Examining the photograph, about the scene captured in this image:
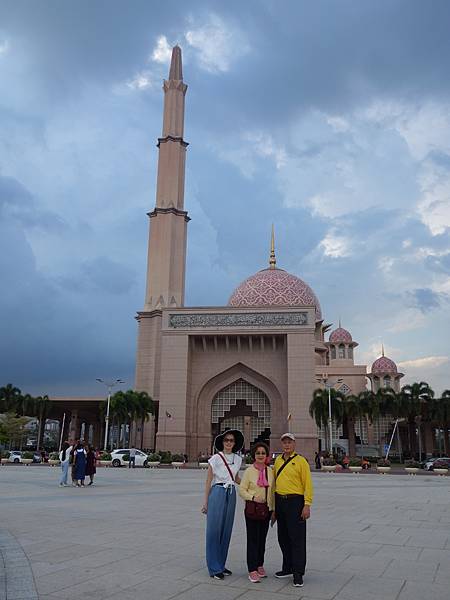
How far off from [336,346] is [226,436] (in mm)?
55181

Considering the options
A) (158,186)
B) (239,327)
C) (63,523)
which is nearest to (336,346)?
(239,327)

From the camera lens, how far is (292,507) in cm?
507

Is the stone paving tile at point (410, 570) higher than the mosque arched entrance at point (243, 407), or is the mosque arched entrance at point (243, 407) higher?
the mosque arched entrance at point (243, 407)

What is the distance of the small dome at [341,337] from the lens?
58.8 m

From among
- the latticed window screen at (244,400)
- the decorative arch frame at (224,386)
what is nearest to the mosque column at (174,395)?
the decorative arch frame at (224,386)

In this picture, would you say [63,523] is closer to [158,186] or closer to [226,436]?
[226,436]

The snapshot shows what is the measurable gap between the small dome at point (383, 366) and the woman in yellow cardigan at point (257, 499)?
56204 mm

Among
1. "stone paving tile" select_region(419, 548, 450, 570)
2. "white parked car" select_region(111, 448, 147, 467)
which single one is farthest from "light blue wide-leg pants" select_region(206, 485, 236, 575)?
"white parked car" select_region(111, 448, 147, 467)

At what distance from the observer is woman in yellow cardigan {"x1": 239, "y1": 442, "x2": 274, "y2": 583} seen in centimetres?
497

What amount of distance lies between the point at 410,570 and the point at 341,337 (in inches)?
2157

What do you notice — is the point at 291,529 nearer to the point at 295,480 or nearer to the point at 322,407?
the point at 295,480

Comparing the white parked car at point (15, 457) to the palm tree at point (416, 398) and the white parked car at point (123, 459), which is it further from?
the palm tree at point (416, 398)

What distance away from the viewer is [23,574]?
16.2 feet

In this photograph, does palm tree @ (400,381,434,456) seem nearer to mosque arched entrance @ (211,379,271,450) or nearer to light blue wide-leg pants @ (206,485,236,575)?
mosque arched entrance @ (211,379,271,450)
